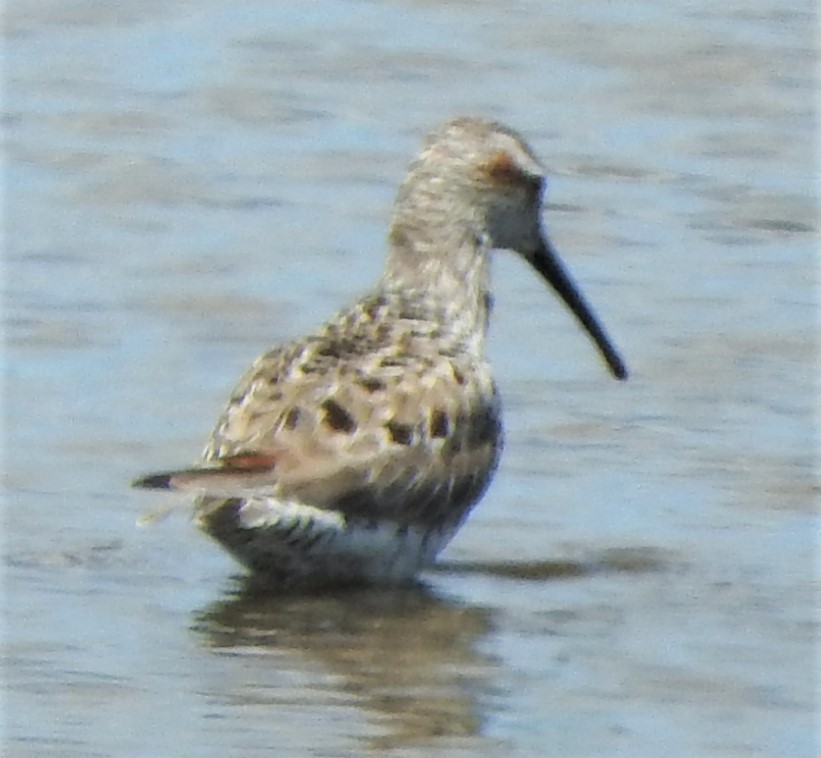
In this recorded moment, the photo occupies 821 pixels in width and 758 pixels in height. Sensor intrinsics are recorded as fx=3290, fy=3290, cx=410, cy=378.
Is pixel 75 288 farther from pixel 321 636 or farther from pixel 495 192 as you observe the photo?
pixel 321 636

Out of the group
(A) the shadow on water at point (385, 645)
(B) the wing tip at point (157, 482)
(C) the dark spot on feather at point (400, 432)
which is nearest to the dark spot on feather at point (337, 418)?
(C) the dark spot on feather at point (400, 432)

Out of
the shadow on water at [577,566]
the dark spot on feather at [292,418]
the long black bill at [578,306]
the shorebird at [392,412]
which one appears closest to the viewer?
the shorebird at [392,412]

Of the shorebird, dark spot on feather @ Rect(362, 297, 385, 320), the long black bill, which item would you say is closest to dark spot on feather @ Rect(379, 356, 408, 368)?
the shorebird

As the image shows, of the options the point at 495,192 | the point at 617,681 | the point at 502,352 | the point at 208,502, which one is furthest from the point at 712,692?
the point at 502,352

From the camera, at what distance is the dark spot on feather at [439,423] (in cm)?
978

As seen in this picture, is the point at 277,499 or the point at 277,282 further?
the point at 277,282

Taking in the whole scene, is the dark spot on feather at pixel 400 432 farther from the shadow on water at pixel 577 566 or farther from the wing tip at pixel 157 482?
the wing tip at pixel 157 482

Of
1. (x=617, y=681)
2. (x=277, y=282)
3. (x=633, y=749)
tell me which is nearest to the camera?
(x=633, y=749)

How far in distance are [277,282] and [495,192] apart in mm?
2222

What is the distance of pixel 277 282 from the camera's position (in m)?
12.8

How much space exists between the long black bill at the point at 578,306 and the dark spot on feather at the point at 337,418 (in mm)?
1984

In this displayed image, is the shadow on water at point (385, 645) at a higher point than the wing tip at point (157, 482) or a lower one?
lower

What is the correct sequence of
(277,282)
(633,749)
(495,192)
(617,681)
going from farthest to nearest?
1. (277,282)
2. (495,192)
3. (617,681)
4. (633,749)

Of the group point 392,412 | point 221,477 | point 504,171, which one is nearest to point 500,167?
point 504,171
